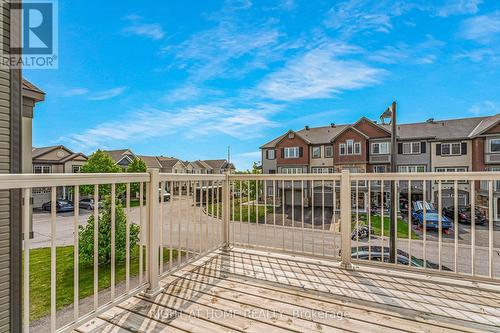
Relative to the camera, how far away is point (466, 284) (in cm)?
208

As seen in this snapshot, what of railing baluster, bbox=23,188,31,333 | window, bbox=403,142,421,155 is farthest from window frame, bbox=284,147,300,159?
railing baluster, bbox=23,188,31,333

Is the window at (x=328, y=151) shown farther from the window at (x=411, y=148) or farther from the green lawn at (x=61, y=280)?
the green lawn at (x=61, y=280)

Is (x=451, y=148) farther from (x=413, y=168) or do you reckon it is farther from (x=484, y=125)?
(x=413, y=168)

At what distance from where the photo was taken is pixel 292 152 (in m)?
20.8

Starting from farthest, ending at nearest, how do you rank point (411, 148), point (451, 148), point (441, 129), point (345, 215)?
point (441, 129) < point (411, 148) < point (451, 148) < point (345, 215)

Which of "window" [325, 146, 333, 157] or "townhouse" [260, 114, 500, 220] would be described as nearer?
"townhouse" [260, 114, 500, 220]

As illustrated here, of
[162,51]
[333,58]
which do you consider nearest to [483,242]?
[333,58]

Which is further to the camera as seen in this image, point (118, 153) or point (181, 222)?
point (118, 153)

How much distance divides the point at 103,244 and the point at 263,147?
58.5 ft

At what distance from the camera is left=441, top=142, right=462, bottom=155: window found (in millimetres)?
16391

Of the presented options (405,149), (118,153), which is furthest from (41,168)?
(405,149)

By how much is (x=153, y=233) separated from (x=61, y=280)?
15.8ft

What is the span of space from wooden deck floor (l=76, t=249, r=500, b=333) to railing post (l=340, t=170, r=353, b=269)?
134mm

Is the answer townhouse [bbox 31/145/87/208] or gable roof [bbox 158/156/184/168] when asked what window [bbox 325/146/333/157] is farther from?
townhouse [bbox 31/145/87/208]
